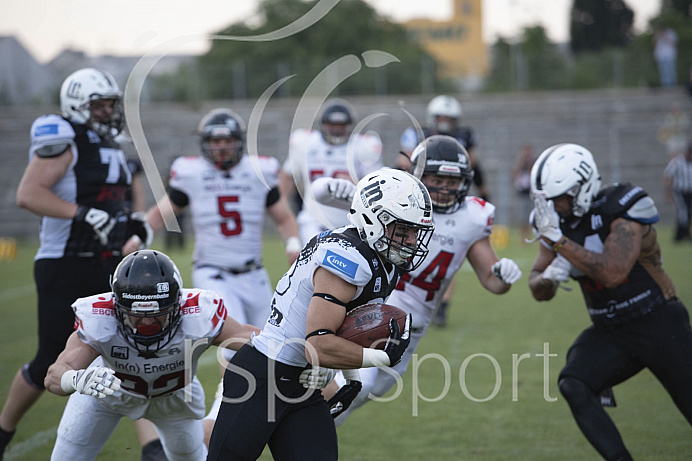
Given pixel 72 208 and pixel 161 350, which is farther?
pixel 72 208

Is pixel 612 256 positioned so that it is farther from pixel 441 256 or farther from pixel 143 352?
pixel 143 352

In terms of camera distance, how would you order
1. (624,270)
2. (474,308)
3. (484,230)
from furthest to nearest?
(474,308) < (484,230) < (624,270)

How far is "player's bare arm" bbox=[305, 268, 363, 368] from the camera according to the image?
3.18 meters

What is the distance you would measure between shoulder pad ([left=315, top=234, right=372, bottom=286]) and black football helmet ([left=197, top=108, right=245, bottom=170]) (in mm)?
2604

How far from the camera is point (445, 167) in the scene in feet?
14.8

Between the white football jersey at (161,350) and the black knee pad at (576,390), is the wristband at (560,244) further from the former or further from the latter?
the white football jersey at (161,350)

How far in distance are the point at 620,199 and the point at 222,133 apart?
2821 mm

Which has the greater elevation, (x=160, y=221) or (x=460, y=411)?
(x=160, y=221)

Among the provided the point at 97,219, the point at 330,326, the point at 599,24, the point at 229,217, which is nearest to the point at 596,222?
the point at 330,326

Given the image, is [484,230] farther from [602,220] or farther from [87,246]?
[87,246]

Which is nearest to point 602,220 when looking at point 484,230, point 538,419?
point 484,230

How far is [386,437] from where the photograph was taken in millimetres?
5258

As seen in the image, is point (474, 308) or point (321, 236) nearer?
point (321, 236)

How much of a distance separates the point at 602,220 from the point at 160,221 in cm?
318
